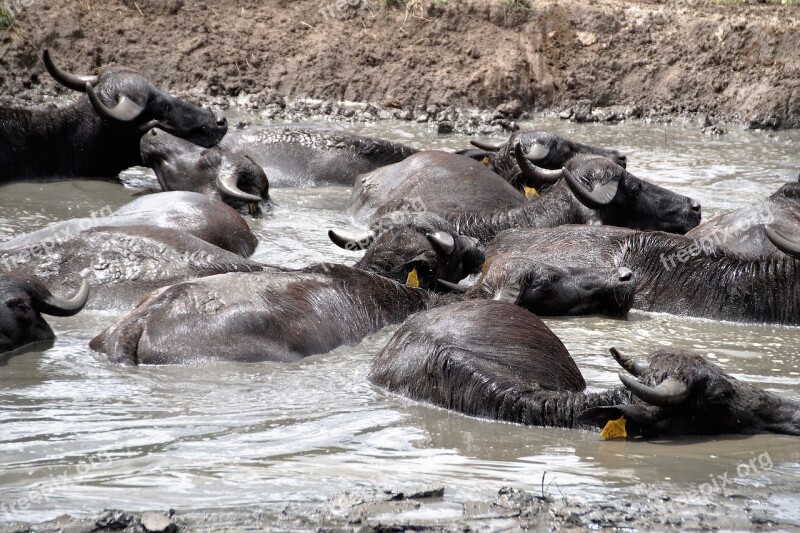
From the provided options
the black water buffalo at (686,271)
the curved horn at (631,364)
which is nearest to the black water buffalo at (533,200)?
the black water buffalo at (686,271)

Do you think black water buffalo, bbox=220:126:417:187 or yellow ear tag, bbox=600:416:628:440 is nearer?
yellow ear tag, bbox=600:416:628:440

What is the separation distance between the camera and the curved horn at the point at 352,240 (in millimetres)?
8870

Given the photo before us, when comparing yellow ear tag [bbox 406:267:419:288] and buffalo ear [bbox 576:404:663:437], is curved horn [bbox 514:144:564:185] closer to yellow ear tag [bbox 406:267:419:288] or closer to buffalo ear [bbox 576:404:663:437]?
yellow ear tag [bbox 406:267:419:288]

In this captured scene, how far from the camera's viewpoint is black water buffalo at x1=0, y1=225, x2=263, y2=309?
786 cm

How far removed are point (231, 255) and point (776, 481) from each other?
4.49 meters

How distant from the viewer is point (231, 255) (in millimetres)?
8414

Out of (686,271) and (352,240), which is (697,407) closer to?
(686,271)

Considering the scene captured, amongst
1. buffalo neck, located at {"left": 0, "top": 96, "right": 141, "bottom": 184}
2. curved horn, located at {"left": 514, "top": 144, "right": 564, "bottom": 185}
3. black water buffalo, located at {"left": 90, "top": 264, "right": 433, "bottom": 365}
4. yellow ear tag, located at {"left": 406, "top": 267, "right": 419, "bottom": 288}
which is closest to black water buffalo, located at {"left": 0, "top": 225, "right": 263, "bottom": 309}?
black water buffalo, located at {"left": 90, "top": 264, "right": 433, "bottom": 365}

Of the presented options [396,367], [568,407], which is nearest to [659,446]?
[568,407]

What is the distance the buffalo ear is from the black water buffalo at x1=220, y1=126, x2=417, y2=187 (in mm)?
8167

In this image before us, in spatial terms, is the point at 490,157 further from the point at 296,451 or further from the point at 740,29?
the point at 296,451

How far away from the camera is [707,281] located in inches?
348

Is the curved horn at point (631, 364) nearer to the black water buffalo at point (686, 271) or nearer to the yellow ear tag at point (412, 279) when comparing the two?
the yellow ear tag at point (412, 279)

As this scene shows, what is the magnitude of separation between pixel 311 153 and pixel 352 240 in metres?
4.89
